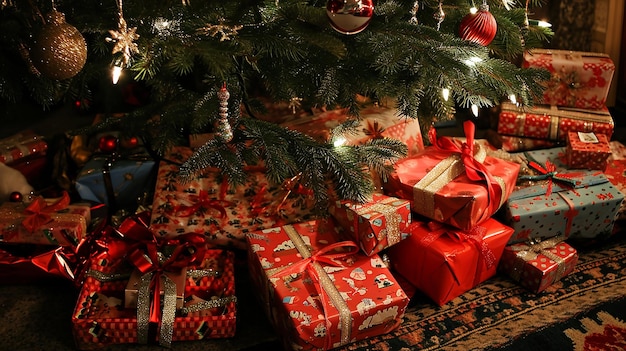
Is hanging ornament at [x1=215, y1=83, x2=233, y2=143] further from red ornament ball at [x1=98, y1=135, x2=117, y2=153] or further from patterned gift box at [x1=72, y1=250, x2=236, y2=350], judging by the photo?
red ornament ball at [x1=98, y1=135, x2=117, y2=153]

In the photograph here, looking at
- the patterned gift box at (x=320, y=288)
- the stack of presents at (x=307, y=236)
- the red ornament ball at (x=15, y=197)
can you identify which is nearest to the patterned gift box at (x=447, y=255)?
the stack of presents at (x=307, y=236)

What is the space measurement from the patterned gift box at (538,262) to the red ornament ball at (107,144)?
129 cm

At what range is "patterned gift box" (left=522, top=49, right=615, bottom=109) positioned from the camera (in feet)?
6.85

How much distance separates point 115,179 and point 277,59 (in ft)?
2.32

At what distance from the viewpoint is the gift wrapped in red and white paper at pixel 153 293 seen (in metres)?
1.40

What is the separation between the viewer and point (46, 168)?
1964mm

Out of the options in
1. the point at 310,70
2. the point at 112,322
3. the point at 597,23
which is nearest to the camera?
the point at 112,322

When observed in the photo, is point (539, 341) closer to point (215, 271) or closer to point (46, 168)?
point (215, 271)

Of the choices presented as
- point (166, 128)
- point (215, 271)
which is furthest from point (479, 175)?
point (166, 128)

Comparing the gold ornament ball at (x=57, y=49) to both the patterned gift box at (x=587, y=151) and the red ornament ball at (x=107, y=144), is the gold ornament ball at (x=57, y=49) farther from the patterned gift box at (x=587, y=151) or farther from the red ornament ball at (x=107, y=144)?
the patterned gift box at (x=587, y=151)

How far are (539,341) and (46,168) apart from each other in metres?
1.65

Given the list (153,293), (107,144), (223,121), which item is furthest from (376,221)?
(107,144)

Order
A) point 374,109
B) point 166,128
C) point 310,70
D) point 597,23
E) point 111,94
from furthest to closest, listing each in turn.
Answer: point 597,23 < point 111,94 < point 374,109 < point 166,128 < point 310,70

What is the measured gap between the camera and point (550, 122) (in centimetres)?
210
